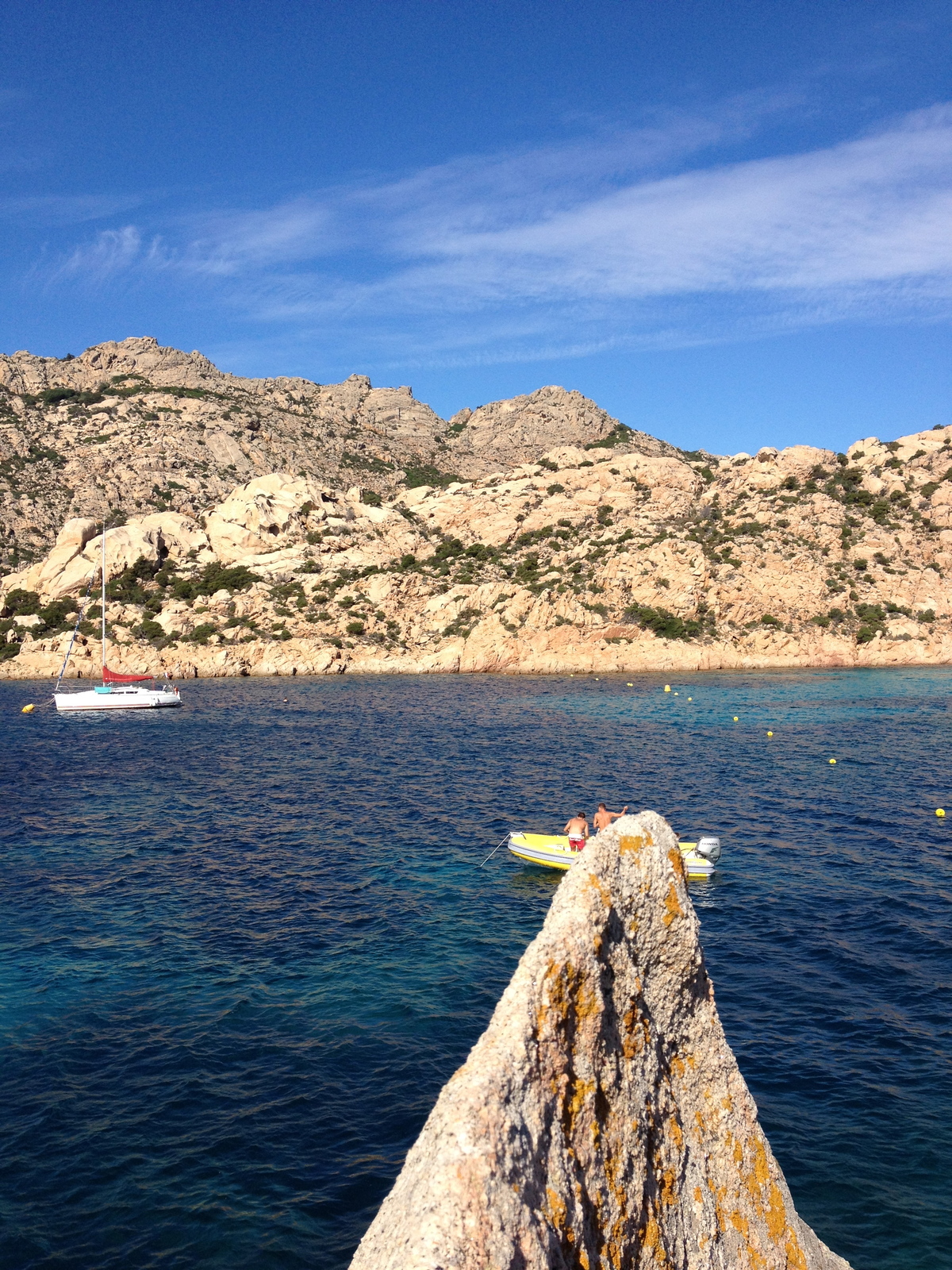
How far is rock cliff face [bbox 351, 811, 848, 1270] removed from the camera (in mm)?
4074

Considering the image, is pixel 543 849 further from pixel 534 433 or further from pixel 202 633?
pixel 534 433

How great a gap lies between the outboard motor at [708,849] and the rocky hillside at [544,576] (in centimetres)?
6064

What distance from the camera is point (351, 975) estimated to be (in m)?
18.2

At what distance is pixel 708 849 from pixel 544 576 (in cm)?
7569

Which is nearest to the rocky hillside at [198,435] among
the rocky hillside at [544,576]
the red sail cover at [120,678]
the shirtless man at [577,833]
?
the rocky hillside at [544,576]

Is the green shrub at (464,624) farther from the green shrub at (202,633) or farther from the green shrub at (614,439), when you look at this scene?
the green shrub at (614,439)

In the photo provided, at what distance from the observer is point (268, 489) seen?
371ft

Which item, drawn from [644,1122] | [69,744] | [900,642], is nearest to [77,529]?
[69,744]

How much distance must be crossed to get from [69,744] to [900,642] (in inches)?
2814

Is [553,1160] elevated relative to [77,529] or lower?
lower

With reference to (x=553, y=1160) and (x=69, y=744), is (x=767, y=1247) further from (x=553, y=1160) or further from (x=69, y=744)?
(x=69, y=744)

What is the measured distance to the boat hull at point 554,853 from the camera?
2456 centimetres

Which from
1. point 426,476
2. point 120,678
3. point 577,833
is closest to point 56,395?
point 426,476

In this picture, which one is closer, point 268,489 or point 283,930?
point 283,930
